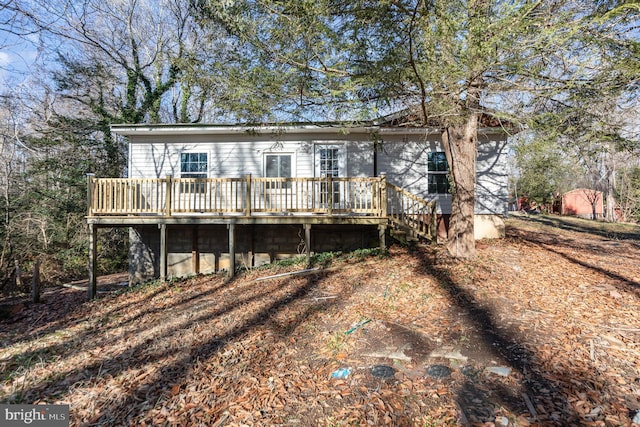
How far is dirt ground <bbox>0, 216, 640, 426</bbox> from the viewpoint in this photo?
2951 millimetres

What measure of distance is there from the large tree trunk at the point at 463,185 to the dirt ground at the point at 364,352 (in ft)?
1.97

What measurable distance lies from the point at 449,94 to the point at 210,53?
13.6 feet

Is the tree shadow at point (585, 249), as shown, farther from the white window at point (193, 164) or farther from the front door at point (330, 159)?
the white window at point (193, 164)

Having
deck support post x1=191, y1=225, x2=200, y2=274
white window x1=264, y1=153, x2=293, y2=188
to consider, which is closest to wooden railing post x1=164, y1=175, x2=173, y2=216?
deck support post x1=191, y1=225, x2=200, y2=274

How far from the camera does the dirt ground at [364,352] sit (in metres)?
2.95

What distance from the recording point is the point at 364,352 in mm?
3877

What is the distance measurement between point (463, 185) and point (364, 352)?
5.24 metres

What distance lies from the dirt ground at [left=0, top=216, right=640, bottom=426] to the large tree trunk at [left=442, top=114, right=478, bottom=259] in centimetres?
60

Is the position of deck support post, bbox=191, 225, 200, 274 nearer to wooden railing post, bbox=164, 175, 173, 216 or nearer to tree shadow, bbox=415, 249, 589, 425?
wooden railing post, bbox=164, 175, 173, 216

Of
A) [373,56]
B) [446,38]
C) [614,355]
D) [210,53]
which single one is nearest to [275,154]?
[210,53]

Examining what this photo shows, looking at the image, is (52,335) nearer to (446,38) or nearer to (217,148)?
(217,148)

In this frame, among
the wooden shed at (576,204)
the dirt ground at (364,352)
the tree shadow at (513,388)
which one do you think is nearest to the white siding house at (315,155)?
the dirt ground at (364,352)

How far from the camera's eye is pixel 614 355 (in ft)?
11.6

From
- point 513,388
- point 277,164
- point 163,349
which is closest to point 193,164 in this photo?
point 277,164
